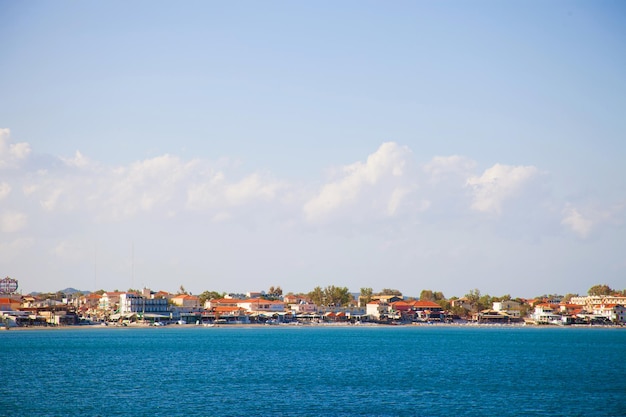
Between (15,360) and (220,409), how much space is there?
130ft

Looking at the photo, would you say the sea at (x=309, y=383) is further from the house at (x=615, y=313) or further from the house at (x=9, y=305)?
the house at (x=615, y=313)

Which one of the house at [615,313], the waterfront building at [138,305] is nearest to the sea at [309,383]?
the waterfront building at [138,305]

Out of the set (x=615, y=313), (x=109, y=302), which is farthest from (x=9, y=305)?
(x=615, y=313)

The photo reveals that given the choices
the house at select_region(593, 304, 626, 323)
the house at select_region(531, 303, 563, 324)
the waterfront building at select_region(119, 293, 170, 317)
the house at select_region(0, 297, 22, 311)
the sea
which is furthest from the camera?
the house at select_region(531, 303, 563, 324)

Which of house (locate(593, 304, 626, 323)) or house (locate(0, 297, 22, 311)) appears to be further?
house (locate(593, 304, 626, 323))

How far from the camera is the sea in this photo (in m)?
44.3

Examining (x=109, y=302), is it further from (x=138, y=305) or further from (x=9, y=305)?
(x=9, y=305)

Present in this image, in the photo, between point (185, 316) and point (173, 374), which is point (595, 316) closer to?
point (185, 316)

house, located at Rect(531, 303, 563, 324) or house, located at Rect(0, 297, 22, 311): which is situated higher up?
house, located at Rect(0, 297, 22, 311)

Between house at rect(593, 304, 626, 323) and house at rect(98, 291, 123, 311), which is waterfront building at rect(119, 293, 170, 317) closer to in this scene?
house at rect(98, 291, 123, 311)

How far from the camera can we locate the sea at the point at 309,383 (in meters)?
44.3

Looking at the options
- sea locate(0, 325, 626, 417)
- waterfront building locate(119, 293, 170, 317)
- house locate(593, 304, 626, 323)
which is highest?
waterfront building locate(119, 293, 170, 317)

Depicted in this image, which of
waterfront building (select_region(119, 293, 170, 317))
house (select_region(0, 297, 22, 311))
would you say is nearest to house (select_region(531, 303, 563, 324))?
waterfront building (select_region(119, 293, 170, 317))

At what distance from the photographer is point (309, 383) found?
55719 millimetres
